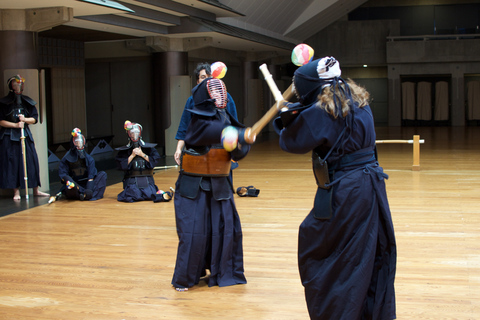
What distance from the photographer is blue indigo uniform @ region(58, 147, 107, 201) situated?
23.9ft

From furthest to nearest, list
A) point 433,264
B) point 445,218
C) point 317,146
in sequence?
point 445,218
point 433,264
point 317,146

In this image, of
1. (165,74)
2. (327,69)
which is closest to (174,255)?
(327,69)

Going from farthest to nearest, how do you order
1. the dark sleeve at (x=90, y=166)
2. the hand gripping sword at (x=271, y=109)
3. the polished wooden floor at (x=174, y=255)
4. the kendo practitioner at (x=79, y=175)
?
the dark sleeve at (x=90, y=166) < the kendo practitioner at (x=79, y=175) < the polished wooden floor at (x=174, y=255) < the hand gripping sword at (x=271, y=109)

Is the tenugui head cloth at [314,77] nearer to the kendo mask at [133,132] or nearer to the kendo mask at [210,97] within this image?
the kendo mask at [210,97]

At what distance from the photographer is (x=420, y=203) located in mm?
6891

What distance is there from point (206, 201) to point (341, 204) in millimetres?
1344

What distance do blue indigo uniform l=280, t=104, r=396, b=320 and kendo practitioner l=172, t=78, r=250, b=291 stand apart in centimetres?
107

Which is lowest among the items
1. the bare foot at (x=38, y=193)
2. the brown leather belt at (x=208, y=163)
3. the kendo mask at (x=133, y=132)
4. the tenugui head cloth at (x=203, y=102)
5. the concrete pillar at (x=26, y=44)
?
the bare foot at (x=38, y=193)

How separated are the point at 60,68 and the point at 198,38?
130 inches

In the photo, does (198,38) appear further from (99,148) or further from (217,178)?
(217,178)

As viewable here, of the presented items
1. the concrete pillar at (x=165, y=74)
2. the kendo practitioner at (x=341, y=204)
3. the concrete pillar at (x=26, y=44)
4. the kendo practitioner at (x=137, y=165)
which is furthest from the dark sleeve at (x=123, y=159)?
the concrete pillar at (x=165, y=74)

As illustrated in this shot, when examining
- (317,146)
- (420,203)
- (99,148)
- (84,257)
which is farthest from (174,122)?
(317,146)

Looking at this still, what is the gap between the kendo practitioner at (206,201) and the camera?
12.5 feet

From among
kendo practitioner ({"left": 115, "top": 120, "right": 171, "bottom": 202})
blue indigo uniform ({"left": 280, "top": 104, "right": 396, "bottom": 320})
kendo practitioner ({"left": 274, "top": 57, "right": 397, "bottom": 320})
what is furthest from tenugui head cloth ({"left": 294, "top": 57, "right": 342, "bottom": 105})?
kendo practitioner ({"left": 115, "top": 120, "right": 171, "bottom": 202})
